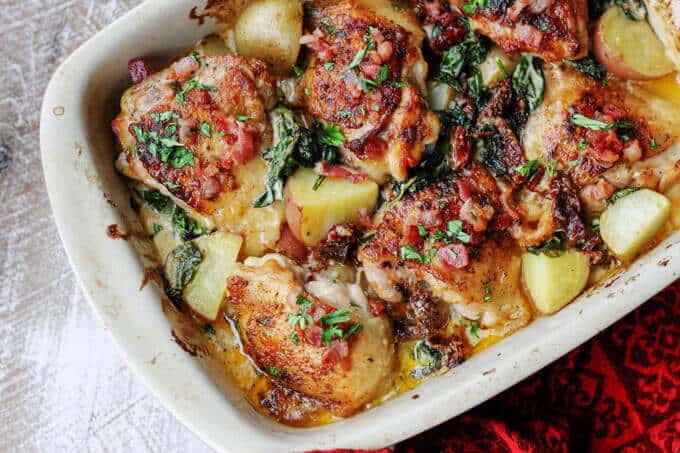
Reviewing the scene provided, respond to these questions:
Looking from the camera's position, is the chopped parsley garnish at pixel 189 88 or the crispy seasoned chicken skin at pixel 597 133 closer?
the chopped parsley garnish at pixel 189 88

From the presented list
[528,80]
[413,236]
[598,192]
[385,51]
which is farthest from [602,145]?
[385,51]

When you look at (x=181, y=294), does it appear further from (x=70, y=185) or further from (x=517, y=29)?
(x=517, y=29)

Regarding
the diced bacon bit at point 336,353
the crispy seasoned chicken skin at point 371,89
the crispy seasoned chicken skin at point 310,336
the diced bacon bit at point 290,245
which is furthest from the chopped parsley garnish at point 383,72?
the diced bacon bit at point 336,353

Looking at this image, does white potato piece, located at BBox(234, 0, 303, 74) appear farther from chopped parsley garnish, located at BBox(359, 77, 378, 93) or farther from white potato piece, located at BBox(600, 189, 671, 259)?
white potato piece, located at BBox(600, 189, 671, 259)

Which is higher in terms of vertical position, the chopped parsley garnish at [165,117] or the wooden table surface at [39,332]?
the chopped parsley garnish at [165,117]

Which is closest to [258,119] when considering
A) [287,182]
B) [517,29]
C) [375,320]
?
[287,182]

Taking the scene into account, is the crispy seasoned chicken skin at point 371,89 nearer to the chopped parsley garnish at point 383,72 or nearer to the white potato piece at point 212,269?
A: the chopped parsley garnish at point 383,72
